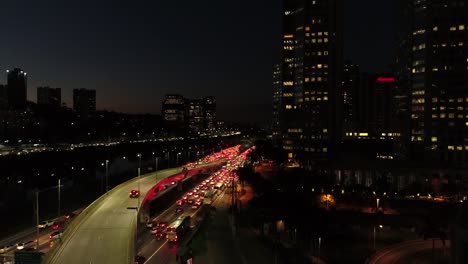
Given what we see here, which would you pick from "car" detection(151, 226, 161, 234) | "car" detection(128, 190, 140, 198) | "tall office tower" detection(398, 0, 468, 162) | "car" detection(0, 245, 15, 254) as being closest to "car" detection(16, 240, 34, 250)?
"car" detection(0, 245, 15, 254)

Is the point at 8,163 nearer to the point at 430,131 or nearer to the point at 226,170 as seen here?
the point at 226,170

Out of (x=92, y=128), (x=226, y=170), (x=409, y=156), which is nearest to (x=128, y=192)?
(x=226, y=170)

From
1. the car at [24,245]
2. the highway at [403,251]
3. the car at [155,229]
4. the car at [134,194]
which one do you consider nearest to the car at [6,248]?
the car at [24,245]

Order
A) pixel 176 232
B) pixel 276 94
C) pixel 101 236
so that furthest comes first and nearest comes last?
pixel 276 94 → pixel 176 232 → pixel 101 236

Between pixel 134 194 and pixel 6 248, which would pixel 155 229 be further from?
pixel 6 248

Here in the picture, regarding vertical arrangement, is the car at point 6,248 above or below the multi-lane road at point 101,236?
below

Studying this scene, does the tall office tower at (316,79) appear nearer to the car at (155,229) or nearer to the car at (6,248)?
the car at (155,229)

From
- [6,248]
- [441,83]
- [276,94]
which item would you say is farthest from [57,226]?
[276,94]
